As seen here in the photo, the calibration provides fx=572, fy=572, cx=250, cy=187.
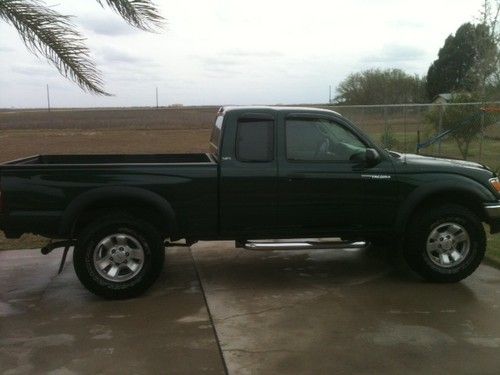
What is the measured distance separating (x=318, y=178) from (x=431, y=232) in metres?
1.35

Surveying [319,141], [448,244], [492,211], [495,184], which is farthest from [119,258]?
[495,184]

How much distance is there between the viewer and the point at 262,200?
19.2 feet

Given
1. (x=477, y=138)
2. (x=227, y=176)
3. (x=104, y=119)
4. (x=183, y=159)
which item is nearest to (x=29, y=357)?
(x=227, y=176)

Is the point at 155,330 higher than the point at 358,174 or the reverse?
the reverse

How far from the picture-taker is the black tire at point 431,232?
237 inches

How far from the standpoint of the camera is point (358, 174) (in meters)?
5.93

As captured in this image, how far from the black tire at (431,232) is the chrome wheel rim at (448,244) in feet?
0.05

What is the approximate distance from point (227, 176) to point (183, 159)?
61.8 inches

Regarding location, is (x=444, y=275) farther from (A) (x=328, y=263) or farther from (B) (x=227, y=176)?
(B) (x=227, y=176)

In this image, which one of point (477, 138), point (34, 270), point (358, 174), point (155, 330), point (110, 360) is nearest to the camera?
point (110, 360)

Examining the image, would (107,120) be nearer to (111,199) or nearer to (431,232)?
(111,199)

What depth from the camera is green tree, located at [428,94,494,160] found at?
14164mm

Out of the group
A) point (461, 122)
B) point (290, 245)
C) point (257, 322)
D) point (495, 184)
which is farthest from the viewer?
point (461, 122)

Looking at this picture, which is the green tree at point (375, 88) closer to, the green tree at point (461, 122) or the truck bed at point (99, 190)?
the green tree at point (461, 122)
